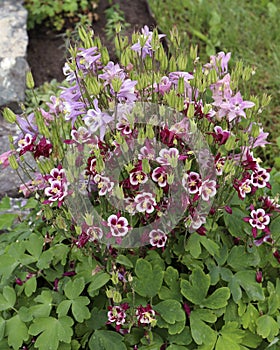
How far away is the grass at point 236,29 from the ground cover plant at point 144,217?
1654 millimetres

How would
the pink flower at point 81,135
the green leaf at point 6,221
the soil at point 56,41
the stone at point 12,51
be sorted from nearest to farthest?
the pink flower at point 81,135 → the green leaf at point 6,221 → the stone at point 12,51 → the soil at point 56,41

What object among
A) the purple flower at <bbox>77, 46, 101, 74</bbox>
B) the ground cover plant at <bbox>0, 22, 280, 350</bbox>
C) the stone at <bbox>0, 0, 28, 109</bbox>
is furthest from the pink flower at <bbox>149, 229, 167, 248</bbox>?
the stone at <bbox>0, 0, 28, 109</bbox>

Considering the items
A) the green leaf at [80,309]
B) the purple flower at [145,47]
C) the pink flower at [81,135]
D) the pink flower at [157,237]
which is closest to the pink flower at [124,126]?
the pink flower at [81,135]

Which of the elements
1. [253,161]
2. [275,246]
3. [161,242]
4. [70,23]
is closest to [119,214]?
[161,242]

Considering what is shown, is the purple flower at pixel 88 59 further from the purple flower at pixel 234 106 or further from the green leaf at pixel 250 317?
the green leaf at pixel 250 317

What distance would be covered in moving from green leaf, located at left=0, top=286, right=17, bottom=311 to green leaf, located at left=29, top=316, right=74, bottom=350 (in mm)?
131

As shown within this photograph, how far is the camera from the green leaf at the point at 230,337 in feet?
6.15

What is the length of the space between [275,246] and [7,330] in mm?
968

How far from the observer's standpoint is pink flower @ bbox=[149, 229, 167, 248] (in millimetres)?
1841

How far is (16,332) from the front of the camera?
1882 millimetres

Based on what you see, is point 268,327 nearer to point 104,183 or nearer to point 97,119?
point 104,183

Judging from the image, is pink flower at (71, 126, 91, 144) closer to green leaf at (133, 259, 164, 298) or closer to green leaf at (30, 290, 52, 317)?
green leaf at (133, 259, 164, 298)

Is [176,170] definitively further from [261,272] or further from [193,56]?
[261,272]

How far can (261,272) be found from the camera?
6.74 feet
